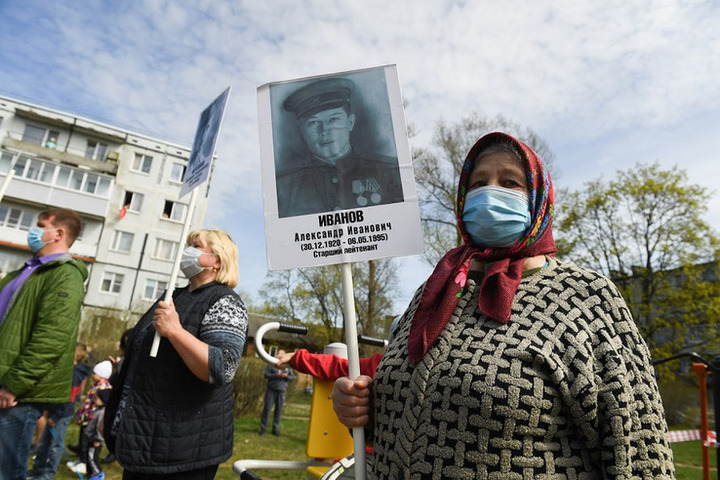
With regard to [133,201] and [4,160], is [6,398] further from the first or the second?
[133,201]

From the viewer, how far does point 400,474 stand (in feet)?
5.10

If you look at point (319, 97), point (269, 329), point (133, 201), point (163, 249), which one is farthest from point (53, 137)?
point (319, 97)

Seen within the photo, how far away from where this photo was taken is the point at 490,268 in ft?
5.56

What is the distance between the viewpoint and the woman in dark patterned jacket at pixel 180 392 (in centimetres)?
246

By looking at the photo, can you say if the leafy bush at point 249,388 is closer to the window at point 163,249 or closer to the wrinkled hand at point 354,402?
the wrinkled hand at point 354,402

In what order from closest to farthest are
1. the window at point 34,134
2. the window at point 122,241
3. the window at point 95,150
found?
the window at point 34,134 < the window at point 122,241 < the window at point 95,150

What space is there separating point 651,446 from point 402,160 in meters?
1.30

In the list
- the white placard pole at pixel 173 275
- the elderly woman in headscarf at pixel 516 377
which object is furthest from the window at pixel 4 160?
the elderly woman in headscarf at pixel 516 377

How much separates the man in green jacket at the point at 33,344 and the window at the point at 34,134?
4571cm

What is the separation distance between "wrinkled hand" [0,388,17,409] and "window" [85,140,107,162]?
45.4 m

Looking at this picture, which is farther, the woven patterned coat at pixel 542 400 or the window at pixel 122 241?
the window at pixel 122 241

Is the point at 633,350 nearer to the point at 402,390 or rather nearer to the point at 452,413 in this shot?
the point at 452,413

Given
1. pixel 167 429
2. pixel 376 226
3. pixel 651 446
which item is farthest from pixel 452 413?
pixel 167 429

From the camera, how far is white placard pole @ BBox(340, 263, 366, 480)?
1.76m
